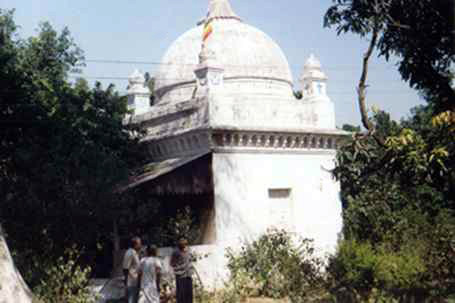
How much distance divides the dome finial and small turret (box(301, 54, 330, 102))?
329 cm

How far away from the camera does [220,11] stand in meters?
19.1

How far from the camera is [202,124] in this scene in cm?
Answer: 1498

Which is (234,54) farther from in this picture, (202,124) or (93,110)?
(93,110)

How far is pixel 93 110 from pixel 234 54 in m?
4.40

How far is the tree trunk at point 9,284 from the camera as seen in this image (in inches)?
366

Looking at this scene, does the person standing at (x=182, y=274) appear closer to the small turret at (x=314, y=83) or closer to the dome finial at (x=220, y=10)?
the small turret at (x=314, y=83)

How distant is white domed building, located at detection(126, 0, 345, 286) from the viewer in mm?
14641

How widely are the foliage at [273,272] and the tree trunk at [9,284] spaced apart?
14.3ft

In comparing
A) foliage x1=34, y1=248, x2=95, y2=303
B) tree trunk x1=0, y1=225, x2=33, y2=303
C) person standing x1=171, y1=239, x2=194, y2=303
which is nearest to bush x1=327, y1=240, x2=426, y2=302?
person standing x1=171, y1=239, x2=194, y2=303

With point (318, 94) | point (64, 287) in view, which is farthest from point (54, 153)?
point (318, 94)

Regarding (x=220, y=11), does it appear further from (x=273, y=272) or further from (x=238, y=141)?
(x=273, y=272)

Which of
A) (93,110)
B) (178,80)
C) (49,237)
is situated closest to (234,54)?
(178,80)

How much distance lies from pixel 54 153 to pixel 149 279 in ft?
17.4

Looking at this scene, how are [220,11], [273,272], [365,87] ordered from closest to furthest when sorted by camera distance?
[365,87], [273,272], [220,11]
